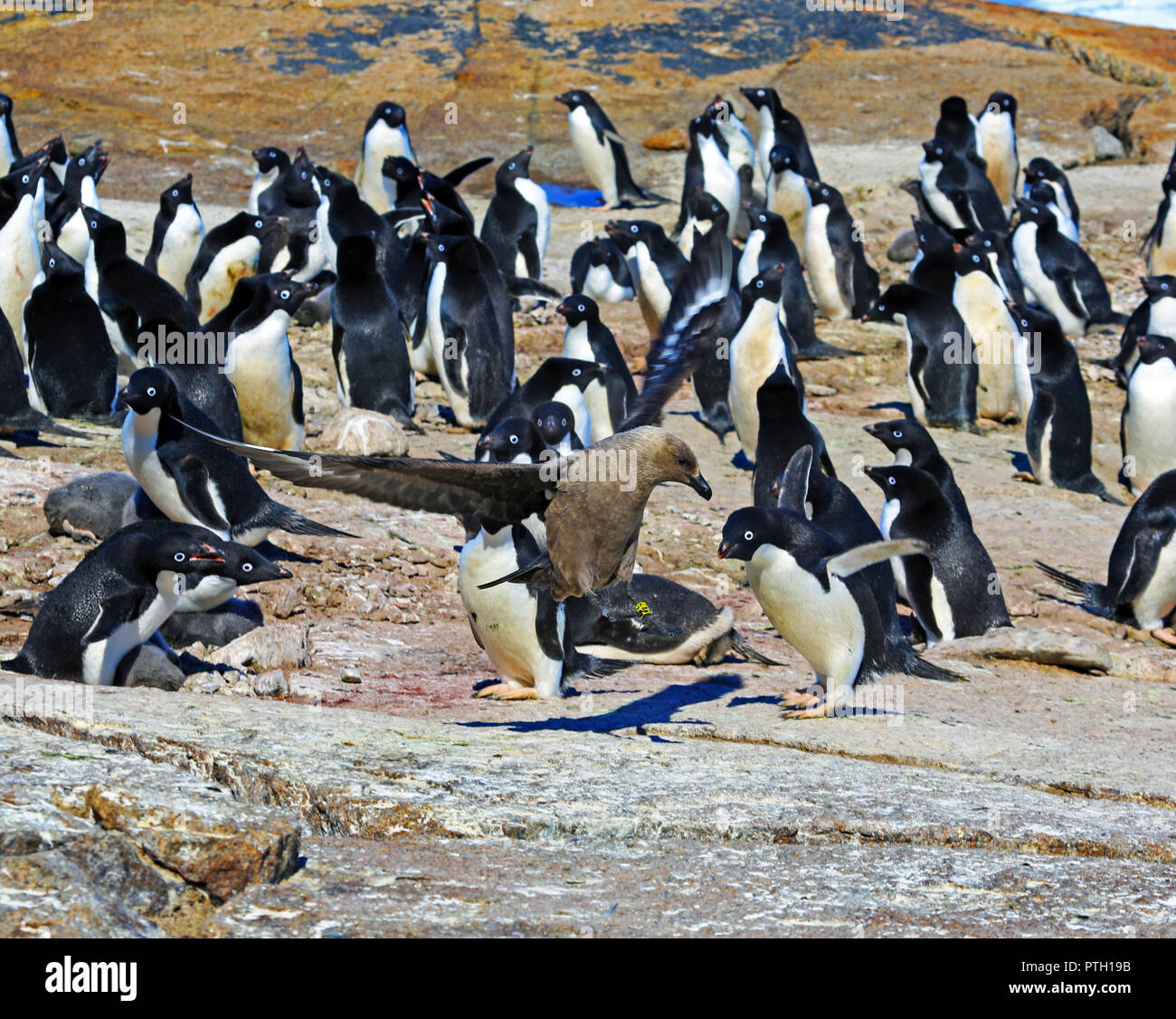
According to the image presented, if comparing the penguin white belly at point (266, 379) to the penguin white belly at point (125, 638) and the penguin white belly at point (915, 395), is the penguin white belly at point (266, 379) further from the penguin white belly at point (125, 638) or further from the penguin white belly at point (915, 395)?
the penguin white belly at point (915, 395)

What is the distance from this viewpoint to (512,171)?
47.5 ft

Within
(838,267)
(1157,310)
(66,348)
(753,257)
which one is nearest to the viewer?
(66,348)

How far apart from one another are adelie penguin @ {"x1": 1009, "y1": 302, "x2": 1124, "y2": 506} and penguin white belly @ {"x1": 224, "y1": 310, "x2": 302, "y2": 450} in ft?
16.4

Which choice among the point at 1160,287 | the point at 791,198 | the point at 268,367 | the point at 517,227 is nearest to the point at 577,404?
the point at 268,367

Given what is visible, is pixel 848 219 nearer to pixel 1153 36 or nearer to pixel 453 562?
pixel 453 562

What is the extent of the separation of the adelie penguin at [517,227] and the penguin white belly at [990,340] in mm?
4171

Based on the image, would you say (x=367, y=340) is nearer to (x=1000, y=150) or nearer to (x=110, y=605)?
(x=110, y=605)

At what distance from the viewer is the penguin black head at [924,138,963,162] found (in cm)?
1573

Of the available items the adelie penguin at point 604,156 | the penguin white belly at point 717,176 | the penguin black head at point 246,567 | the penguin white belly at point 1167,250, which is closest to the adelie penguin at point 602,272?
the penguin white belly at point 717,176

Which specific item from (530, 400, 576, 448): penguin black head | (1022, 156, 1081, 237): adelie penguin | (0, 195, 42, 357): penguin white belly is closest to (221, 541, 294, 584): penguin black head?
(530, 400, 576, 448): penguin black head

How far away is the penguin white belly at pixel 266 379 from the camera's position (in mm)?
8633

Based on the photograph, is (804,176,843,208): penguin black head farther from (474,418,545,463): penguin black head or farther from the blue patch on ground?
(474,418,545,463): penguin black head

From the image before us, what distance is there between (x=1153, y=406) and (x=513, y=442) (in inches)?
227
